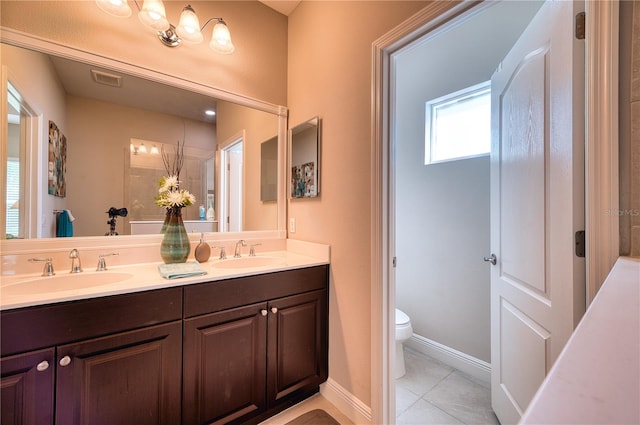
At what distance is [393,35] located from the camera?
4.31 feet

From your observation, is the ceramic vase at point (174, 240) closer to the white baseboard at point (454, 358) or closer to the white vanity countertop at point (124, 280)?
the white vanity countertop at point (124, 280)

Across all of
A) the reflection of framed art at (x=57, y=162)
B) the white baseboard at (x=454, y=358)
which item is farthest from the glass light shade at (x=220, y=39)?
the white baseboard at (x=454, y=358)

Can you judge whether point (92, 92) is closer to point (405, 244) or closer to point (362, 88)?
point (362, 88)

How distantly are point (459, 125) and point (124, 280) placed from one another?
2529mm

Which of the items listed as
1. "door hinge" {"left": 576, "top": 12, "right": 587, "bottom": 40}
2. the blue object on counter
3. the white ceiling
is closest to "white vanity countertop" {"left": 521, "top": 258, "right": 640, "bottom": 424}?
"door hinge" {"left": 576, "top": 12, "right": 587, "bottom": 40}

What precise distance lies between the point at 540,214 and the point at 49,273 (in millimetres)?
2242

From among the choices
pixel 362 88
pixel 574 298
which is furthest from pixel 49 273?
pixel 574 298

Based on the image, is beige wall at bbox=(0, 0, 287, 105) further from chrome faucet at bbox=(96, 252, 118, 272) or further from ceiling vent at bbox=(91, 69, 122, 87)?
chrome faucet at bbox=(96, 252, 118, 272)

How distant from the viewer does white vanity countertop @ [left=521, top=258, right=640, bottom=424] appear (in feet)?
0.98

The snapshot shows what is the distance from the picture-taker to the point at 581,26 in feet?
2.85

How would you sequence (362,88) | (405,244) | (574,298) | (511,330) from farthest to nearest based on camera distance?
(405,244), (362,88), (511,330), (574,298)

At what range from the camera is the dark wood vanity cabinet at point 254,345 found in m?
1.22

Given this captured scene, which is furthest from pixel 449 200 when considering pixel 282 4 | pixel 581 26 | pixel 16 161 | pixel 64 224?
pixel 16 161

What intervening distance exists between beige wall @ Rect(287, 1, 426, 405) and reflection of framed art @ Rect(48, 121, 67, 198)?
1.34 m
